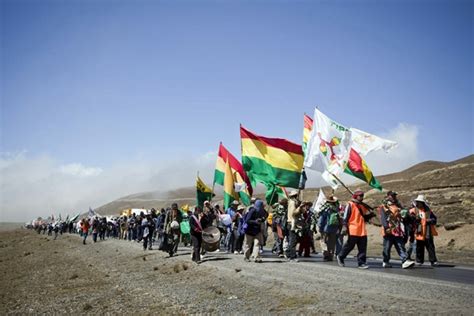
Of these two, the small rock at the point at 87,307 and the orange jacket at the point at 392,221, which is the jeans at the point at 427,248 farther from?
the small rock at the point at 87,307

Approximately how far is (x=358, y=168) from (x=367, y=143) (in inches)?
43.1

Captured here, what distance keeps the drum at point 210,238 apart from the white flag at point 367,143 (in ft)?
21.4

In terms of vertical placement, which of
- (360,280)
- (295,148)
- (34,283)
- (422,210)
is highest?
(295,148)

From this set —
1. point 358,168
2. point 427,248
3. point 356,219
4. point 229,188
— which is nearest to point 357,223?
point 356,219

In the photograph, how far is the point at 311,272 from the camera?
11.6 m

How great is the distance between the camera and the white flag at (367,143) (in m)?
16.4

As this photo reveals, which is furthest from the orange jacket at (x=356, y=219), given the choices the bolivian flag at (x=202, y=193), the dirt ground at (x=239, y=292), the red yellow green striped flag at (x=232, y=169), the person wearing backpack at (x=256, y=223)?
the bolivian flag at (x=202, y=193)

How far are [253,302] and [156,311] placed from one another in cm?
203

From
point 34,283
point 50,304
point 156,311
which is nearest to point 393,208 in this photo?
point 156,311

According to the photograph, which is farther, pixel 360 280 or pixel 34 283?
pixel 34 283

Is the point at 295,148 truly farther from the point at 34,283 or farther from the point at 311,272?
the point at 34,283

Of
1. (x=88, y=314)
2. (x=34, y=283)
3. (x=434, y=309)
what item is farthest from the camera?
(x=34, y=283)

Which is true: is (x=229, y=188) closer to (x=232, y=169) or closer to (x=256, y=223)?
(x=232, y=169)

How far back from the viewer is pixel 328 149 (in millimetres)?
17391
